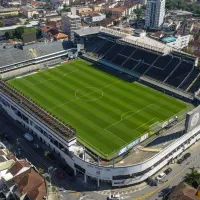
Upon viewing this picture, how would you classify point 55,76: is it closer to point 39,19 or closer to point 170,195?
point 170,195

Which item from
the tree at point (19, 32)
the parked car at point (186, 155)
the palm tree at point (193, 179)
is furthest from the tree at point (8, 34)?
the palm tree at point (193, 179)

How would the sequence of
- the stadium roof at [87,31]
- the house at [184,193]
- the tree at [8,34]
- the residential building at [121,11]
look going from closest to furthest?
the house at [184,193], the stadium roof at [87,31], the tree at [8,34], the residential building at [121,11]

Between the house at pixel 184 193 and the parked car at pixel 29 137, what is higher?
the house at pixel 184 193

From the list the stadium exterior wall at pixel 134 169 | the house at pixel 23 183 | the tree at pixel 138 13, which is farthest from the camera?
the tree at pixel 138 13

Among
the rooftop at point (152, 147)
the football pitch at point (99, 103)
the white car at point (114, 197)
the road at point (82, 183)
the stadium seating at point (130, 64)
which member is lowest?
the road at point (82, 183)

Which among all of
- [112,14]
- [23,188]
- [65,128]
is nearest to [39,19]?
[112,14]

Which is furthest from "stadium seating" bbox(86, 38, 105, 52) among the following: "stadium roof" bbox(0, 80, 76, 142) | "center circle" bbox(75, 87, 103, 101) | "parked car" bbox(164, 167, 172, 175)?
"parked car" bbox(164, 167, 172, 175)

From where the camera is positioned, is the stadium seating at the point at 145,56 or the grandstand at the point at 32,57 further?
the grandstand at the point at 32,57

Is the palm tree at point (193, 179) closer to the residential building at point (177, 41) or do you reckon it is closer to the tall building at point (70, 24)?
the residential building at point (177, 41)
